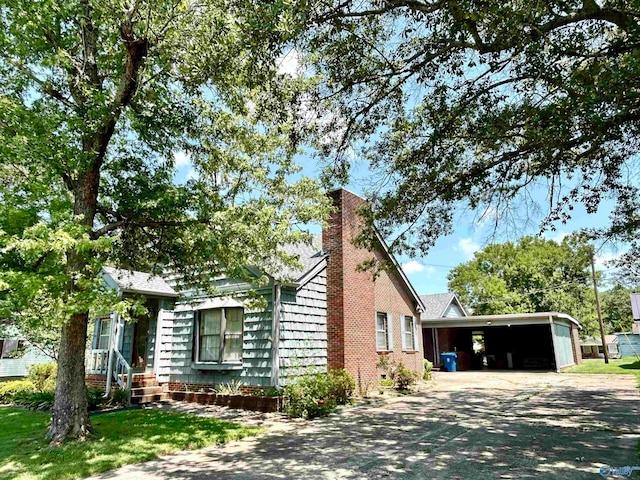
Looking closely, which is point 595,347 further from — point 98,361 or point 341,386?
point 98,361

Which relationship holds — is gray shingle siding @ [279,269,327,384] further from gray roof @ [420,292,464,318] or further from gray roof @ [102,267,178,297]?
gray roof @ [420,292,464,318]

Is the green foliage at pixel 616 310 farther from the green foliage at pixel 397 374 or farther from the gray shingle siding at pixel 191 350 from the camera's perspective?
the gray shingle siding at pixel 191 350

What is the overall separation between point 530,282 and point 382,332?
3413 centimetres

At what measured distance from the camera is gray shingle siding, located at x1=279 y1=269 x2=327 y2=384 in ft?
38.2

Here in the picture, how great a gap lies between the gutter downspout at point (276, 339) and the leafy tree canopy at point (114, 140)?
5.37ft

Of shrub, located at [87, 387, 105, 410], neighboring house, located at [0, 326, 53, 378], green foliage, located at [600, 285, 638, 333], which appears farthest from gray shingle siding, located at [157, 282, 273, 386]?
green foliage, located at [600, 285, 638, 333]

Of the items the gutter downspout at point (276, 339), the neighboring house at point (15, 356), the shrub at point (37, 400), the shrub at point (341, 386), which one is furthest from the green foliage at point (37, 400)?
the neighboring house at point (15, 356)

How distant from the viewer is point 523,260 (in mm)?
45438

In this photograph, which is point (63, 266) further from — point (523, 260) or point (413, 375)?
point (523, 260)

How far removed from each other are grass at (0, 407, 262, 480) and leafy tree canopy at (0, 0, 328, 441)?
A: 2.21ft

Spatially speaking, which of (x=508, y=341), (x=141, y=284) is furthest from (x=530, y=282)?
(x=141, y=284)

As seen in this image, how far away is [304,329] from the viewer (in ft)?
40.7

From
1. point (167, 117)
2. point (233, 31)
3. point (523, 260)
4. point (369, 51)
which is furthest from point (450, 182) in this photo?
point (523, 260)

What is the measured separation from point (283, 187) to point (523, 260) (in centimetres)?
3869
